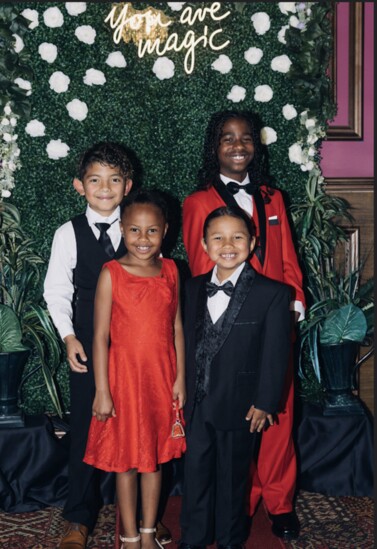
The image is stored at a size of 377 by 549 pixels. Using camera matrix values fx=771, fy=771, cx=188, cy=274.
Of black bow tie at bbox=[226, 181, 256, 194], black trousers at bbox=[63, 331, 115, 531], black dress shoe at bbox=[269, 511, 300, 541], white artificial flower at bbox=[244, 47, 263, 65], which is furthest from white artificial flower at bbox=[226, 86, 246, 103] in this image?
black dress shoe at bbox=[269, 511, 300, 541]

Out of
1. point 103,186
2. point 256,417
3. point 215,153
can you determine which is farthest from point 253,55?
point 256,417

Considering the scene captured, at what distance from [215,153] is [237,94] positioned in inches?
24.5

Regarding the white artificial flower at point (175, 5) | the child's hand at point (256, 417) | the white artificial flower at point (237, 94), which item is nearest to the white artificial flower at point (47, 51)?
the white artificial flower at point (175, 5)

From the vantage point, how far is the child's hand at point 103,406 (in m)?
2.79

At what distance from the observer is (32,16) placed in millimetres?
3639

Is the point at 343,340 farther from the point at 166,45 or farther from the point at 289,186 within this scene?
the point at 166,45

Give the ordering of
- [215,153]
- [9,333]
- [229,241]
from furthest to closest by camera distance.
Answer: [9,333] < [215,153] < [229,241]

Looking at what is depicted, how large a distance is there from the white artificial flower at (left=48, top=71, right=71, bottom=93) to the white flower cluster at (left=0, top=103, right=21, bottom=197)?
0.23 m

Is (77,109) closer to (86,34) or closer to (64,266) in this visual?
(86,34)

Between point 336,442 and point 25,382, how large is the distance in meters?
1.54

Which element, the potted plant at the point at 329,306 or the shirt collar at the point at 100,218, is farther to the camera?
the potted plant at the point at 329,306

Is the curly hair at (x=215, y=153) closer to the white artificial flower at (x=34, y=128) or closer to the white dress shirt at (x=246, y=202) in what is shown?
the white dress shirt at (x=246, y=202)

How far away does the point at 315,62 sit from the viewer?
3705 mm

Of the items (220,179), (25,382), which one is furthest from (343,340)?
(25,382)
